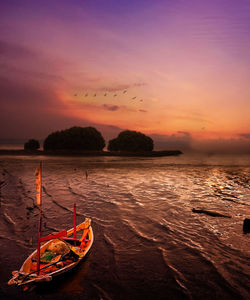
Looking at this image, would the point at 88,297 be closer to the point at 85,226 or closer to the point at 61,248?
the point at 61,248

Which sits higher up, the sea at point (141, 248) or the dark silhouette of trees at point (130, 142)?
the dark silhouette of trees at point (130, 142)

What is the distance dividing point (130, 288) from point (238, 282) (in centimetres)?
431

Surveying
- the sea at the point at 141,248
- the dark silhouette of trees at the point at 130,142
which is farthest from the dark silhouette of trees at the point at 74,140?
the sea at the point at 141,248

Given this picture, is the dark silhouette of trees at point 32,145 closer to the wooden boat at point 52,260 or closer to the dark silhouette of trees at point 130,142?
the dark silhouette of trees at point 130,142

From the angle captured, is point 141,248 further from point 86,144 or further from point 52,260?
point 86,144

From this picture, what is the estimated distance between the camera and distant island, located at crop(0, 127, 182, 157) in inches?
5207

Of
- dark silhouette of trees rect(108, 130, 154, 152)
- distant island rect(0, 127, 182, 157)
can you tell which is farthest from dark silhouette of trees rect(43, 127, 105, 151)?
dark silhouette of trees rect(108, 130, 154, 152)

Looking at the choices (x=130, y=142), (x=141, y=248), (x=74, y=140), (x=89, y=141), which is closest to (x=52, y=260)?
(x=141, y=248)

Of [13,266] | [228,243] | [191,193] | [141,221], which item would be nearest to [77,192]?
[141,221]

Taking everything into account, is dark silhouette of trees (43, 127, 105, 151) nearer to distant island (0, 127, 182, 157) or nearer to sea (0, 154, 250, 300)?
distant island (0, 127, 182, 157)

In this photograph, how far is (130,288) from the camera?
7934 mm

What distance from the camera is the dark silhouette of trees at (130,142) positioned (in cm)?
14350

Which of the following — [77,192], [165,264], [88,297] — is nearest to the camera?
[88,297]

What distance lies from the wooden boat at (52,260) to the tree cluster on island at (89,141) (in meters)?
125
